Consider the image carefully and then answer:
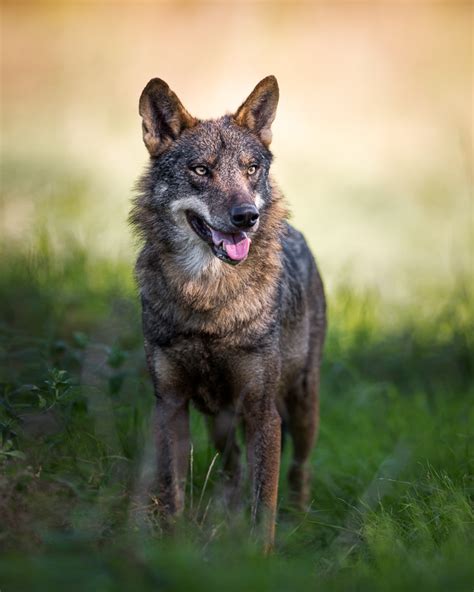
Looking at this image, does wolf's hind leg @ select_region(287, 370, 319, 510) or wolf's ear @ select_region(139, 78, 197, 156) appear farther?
wolf's hind leg @ select_region(287, 370, 319, 510)

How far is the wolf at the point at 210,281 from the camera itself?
5.43m

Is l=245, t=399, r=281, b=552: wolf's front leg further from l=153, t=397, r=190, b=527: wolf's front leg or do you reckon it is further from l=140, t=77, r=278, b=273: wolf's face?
l=140, t=77, r=278, b=273: wolf's face

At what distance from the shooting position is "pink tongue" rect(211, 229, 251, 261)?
5.27 meters

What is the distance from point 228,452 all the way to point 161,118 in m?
2.24

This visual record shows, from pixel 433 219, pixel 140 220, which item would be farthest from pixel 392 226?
pixel 140 220

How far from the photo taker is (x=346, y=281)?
965 cm

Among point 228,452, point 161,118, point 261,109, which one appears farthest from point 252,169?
point 228,452

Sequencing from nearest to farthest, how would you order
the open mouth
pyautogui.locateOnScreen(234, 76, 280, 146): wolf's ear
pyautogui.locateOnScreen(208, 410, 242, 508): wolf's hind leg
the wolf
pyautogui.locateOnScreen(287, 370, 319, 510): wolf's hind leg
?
the open mouth, the wolf, pyautogui.locateOnScreen(234, 76, 280, 146): wolf's ear, pyautogui.locateOnScreen(208, 410, 242, 508): wolf's hind leg, pyautogui.locateOnScreen(287, 370, 319, 510): wolf's hind leg

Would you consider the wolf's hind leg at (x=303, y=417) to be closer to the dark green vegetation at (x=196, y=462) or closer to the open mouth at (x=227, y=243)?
the dark green vegetation at (x=196, y=462)

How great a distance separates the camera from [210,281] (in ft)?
18.2

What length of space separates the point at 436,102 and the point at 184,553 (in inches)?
463

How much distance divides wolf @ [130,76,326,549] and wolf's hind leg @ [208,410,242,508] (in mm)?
149

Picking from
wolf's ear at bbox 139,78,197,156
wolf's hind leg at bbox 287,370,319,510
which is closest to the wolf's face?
wolf's ear at bbox 139,78,197,156

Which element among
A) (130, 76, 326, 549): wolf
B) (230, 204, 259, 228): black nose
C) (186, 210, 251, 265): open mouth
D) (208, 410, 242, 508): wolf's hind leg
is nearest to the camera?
(230, 204, 259, 228): black nose
